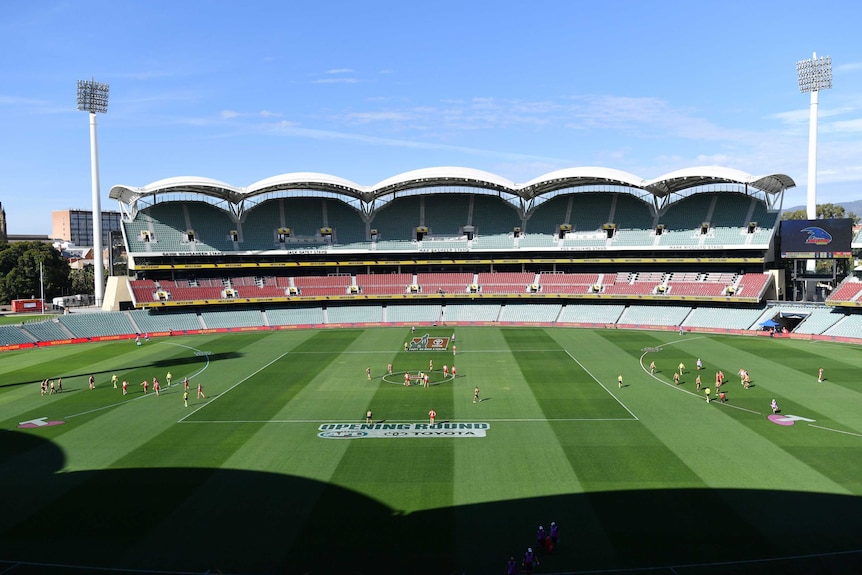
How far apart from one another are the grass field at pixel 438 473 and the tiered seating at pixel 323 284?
32.4m

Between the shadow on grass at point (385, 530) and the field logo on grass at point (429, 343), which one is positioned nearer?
the shadow on grass at point (385, 530)

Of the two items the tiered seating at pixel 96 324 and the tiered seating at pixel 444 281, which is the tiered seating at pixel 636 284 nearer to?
the tiered seating at pixel 444 281

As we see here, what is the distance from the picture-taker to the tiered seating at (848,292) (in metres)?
60.9

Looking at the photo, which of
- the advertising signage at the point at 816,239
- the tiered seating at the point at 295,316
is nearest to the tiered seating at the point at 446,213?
the tiered seating at the point at 295,316

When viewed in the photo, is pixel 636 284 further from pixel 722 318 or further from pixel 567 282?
pixel 722 318

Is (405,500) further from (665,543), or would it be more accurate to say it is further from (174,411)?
(174,411)

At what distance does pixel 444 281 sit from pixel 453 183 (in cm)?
1405

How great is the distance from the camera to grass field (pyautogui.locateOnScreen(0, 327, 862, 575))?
768 inches

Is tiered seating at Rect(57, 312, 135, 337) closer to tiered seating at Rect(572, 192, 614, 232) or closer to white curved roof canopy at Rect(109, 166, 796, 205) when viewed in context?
white curved roof canopy at Rect(109, 166, 796, 205)

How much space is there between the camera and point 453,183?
3115 inches

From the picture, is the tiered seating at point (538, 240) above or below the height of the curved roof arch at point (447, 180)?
below

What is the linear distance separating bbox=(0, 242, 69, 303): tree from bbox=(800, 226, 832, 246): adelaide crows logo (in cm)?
11538

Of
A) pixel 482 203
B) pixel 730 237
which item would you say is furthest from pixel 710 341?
pixel 482 203

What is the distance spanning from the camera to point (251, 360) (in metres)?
52.6
